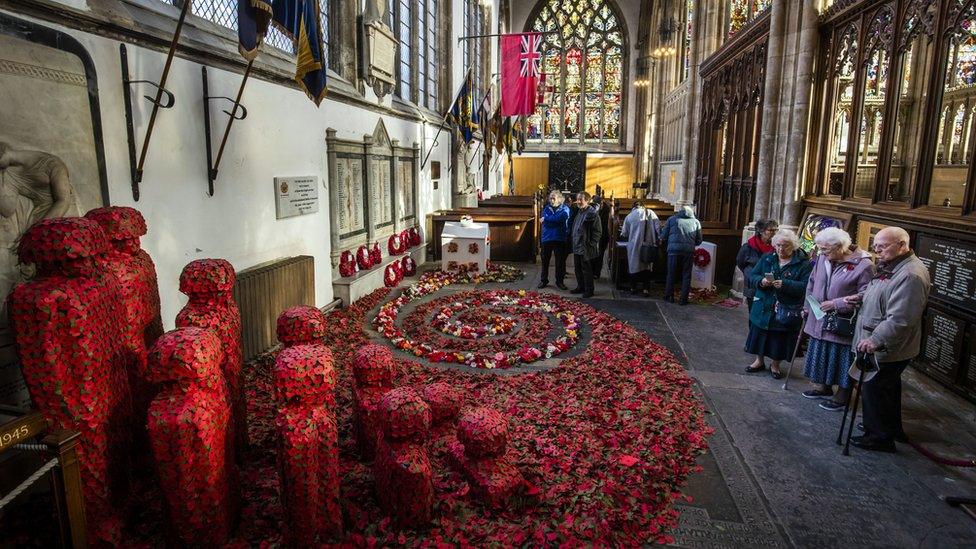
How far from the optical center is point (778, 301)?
520 centimetres

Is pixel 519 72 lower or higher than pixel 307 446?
higher

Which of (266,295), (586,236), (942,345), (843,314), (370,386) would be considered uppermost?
(586,236)

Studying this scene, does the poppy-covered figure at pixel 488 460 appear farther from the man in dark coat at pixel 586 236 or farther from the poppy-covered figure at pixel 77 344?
the man in dark coat at pixel 586 236

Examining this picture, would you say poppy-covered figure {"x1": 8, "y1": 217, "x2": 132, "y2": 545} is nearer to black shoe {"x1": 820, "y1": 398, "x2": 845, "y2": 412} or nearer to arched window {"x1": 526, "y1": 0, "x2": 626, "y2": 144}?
black shoe {"x1": 820, "y1": 398, "x2": 845, "y2": 412}

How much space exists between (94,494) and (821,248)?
17.3ft

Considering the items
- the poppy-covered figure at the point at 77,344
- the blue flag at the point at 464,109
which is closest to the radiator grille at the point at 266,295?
the poppy-covered figure at the point at 77,344

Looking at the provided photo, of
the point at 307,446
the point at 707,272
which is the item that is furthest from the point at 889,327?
the point at 707,272

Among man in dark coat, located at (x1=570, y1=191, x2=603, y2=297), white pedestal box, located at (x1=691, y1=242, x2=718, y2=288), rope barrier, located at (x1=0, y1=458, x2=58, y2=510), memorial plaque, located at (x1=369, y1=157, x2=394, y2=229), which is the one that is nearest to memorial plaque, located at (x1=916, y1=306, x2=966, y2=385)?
white pedestal box, located at (x1=691, y1=242, x2=718, y2=288)

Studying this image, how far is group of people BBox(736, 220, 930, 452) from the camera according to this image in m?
3.71

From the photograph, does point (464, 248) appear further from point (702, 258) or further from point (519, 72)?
point (519, 72)

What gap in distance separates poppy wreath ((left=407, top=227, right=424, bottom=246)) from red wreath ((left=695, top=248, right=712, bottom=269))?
5434 mm

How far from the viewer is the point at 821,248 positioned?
4523mm

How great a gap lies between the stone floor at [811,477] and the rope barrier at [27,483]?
2.96 m

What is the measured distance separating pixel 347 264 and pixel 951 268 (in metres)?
7.08
